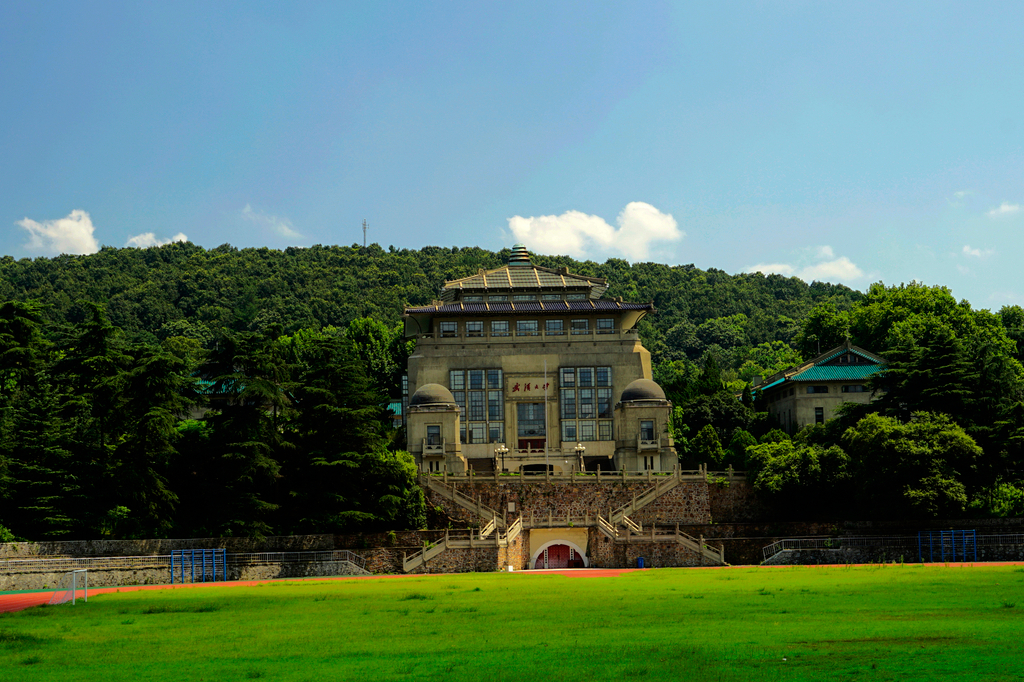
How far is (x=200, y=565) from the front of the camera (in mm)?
54625

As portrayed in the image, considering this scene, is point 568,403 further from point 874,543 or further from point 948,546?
point 948,546

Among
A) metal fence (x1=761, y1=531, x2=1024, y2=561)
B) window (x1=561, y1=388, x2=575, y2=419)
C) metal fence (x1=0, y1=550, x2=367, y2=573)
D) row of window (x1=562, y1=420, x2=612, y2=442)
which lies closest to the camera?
metal fence (x1=0, y1=550, x2=367, y2=573)

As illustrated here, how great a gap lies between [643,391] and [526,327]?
15.1m

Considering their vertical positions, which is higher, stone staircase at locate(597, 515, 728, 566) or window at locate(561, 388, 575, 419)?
window at locate(561, 388, 575, 419)

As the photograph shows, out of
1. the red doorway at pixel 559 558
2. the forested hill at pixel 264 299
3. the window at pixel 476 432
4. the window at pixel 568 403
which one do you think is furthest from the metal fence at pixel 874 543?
the forested hill at pixel 264 299

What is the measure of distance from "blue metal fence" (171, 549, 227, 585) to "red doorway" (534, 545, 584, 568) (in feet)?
56.5

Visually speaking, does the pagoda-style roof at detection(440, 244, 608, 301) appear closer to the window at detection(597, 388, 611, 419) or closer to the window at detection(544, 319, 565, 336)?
the window at detection(544, 319, 565, 336)

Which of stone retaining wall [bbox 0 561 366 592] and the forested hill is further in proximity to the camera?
the forested hill

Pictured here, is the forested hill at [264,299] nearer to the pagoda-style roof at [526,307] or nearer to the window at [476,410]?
the pagoda-style roof at [526,307]

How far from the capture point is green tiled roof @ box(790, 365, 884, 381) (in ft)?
293

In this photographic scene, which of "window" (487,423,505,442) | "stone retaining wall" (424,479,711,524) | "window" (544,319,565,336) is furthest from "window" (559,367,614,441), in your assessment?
"stone retaining wall" (424,479,711,524)

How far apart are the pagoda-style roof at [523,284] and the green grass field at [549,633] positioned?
198 feet

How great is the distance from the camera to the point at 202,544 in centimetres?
5594

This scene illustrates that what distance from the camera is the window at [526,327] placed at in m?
93.6
